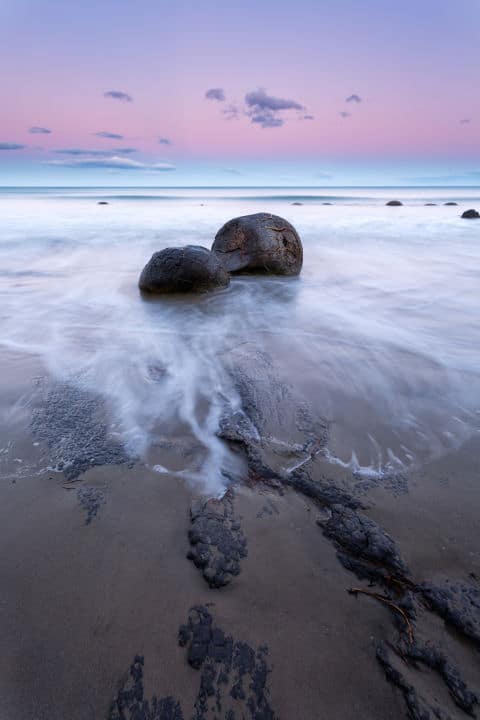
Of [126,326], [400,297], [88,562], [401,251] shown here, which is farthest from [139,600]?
[401,251]

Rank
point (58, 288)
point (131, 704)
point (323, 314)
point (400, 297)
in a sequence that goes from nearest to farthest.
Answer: point (131, 704) → point (323, 314) → point (400, 297) → point (58, 288)

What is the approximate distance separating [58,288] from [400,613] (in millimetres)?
6987

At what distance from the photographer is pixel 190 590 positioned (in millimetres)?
1617

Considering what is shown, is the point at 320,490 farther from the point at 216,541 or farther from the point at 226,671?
the point at 226,671

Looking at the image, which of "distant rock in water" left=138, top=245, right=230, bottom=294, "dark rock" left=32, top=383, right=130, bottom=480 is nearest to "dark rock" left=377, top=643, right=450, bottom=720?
"dark rock" left=32, top=383, right=130, bottom=480

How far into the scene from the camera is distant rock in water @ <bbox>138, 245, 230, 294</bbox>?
6.18 meters

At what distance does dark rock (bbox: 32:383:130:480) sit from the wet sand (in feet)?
0.29

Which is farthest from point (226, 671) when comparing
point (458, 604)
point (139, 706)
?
point (458, 604)

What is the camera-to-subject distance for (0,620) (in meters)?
→ 1.51

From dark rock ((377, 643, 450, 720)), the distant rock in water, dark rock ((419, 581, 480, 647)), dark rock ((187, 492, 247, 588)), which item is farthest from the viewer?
the distant rock in water

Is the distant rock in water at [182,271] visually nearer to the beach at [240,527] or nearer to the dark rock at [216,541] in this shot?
the beach at [240,527]

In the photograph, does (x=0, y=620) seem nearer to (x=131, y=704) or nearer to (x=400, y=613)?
(x=131, y=704)

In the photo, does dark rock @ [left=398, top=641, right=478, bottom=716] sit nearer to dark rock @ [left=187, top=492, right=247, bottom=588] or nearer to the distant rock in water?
dark rock @ [left=187, top=492, right=247, bottom=588]

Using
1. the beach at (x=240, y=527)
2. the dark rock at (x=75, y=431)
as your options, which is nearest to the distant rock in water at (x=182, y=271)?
the beach at (x=240, y=527)
